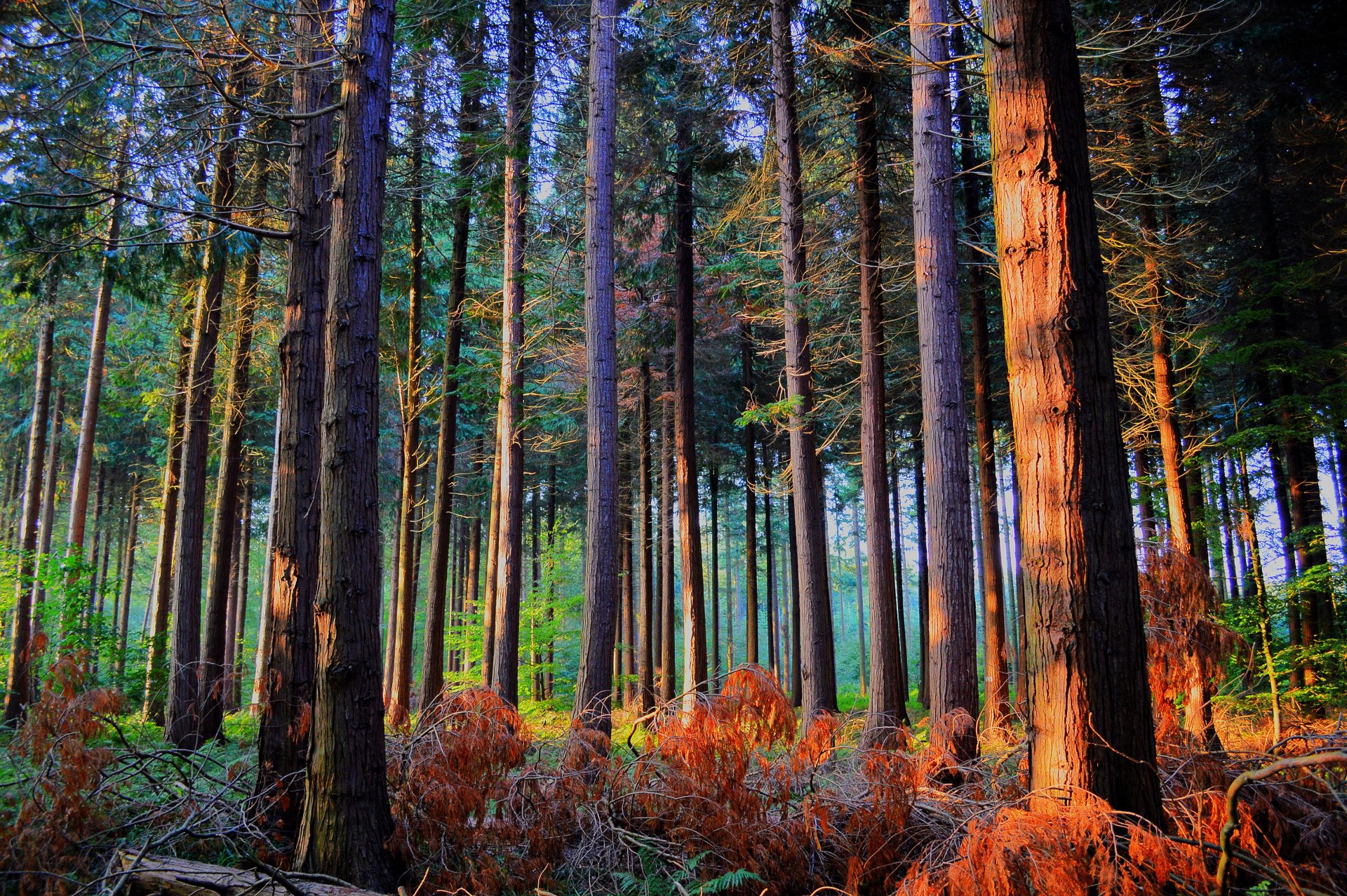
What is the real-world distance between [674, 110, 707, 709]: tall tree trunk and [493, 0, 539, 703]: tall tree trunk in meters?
3.46

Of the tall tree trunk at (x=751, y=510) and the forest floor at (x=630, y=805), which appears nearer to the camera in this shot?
the forest floor at (x=630, y=805)

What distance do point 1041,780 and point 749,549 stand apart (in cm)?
1739

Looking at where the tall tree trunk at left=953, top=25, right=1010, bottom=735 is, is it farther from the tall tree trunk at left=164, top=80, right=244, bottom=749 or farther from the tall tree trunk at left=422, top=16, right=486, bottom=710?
the tall tree trunk at left=164, top=80, right=244, bottom=749

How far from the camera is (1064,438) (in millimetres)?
3205

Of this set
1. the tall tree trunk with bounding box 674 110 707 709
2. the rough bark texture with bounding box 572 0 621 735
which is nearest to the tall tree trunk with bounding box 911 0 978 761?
the rough bark texture with bounding box 572 0 621 735

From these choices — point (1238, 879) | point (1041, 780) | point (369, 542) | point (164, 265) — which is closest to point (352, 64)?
point (369, 542)

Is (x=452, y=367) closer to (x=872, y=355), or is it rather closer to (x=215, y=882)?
(x=872, y=355)

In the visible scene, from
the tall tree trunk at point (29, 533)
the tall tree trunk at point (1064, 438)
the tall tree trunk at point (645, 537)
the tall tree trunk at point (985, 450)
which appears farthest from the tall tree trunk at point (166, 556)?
the tall tree trunk at point (985, 450)

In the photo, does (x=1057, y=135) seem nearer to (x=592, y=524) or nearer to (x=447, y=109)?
(x=592, y=524)

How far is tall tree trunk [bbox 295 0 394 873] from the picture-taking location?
15.5 ft

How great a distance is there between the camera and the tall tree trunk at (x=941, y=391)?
25.4ft

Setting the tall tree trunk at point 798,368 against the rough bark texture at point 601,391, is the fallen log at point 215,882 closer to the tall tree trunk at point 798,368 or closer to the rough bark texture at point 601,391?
the rough bark texture at point 601,391

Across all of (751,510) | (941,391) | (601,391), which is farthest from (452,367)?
(751,510)

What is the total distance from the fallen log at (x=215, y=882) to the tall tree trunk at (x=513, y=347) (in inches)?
268
